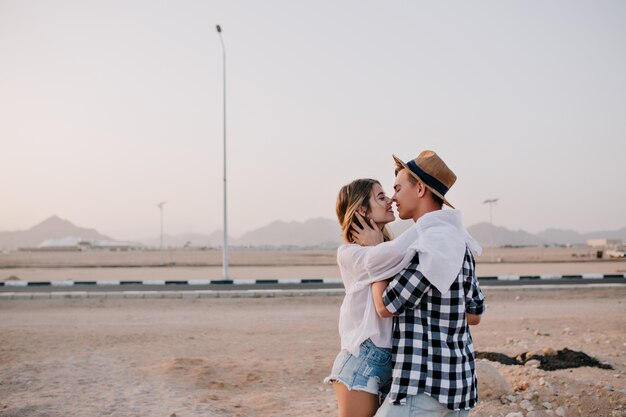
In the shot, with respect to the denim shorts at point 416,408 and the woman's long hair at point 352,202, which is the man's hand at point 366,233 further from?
the denim shorts at point 416,408

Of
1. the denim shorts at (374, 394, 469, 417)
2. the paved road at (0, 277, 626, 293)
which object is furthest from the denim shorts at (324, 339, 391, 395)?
the paved road at (0, 277, 626, 293)

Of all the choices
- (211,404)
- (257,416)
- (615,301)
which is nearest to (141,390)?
(211,404)

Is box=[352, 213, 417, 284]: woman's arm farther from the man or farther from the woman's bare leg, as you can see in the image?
the woman's bare leg

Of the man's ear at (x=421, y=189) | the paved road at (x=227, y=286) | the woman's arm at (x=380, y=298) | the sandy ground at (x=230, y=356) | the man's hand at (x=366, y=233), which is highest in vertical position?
the man's ear at (x=421, y=189)

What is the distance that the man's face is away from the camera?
2.48m

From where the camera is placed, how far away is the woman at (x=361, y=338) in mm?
2402

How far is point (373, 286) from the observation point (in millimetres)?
2344

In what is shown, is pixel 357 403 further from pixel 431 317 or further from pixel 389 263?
pixel 389 263

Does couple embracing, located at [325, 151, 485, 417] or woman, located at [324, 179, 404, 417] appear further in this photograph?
woman, located at [324, 179, 404, 417]

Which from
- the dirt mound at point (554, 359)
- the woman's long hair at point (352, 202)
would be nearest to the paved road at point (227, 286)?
the dirt mound at point (554, 359)

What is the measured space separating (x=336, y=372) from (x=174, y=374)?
17.4 ft

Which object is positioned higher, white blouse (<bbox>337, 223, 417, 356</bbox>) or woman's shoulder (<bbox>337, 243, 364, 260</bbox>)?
woman's shoulder (<bbox>337, 243, 364, 260</bbox>)

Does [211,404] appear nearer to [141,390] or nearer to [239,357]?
[141,390]

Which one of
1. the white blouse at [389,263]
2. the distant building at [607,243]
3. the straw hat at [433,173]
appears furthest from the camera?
the distant building at [607,243]
